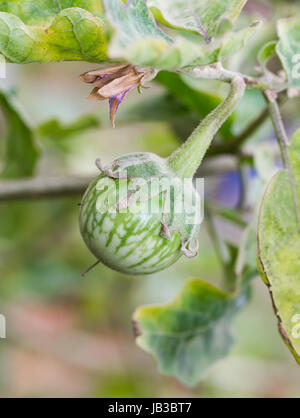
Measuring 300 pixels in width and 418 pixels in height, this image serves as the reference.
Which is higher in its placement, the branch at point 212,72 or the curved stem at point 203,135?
the branch at point 212,72

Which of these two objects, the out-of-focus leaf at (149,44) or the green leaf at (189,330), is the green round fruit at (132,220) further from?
the green leaf at (189,330)

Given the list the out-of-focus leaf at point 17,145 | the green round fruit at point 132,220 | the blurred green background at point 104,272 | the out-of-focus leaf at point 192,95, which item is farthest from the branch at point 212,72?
the out-of-focus leaf at point 17,145

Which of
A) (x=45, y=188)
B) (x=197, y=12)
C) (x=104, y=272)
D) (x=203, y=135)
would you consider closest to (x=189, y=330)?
(x=45, y=188)

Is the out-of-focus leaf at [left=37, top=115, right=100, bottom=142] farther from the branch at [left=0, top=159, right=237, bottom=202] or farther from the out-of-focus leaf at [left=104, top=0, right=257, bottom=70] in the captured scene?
the out-of-focus leaf at [left=104, top=0, right=257, bottom=70]

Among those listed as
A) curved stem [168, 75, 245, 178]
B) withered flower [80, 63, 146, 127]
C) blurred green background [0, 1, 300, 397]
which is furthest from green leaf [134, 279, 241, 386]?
withered flower [80, 63, 146, 127]

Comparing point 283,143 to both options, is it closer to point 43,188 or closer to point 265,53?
point 265,53

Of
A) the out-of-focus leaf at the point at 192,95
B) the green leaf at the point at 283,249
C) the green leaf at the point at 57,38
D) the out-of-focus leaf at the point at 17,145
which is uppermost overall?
the out-of-focus leaf at the point at 17,145
